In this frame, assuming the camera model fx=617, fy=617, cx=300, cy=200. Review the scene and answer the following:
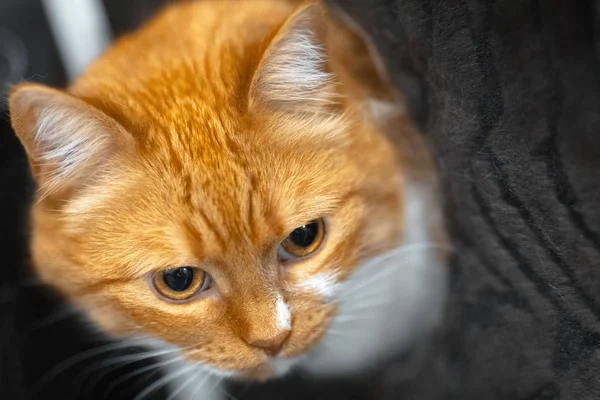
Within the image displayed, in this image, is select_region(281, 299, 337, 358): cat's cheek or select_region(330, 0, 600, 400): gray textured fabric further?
select_region(281, 299, 337, 358): cat's cheek

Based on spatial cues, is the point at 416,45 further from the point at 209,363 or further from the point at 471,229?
the point at 209,363

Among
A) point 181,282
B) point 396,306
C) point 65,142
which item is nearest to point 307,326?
point 181,282

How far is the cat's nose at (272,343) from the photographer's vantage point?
108cm

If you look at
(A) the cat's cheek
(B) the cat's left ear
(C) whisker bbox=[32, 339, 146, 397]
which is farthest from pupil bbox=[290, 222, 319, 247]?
(C) whisker bbox=[32, 339, 146, 397]

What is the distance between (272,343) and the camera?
1.09 meters

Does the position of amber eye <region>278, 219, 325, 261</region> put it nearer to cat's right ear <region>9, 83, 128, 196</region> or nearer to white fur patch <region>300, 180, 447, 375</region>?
white fur patch <region>300, 180, 447, 375</region>

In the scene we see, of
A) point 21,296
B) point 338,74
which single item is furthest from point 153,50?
point 21,296

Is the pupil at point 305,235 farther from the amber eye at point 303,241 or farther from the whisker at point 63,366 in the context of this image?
the whisker at point 63,366

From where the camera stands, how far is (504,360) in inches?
44.4

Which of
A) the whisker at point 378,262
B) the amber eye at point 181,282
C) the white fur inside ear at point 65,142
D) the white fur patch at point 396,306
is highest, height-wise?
the white fur inside ear at point 65,142

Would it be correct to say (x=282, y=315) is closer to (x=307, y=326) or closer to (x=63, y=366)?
(x=307, y=326)

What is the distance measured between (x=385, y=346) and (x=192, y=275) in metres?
0.62

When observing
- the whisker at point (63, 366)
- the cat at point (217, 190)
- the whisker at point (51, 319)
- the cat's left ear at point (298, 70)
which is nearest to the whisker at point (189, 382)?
the cat at point (217, 190)

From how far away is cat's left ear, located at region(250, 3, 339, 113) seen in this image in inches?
39.7
